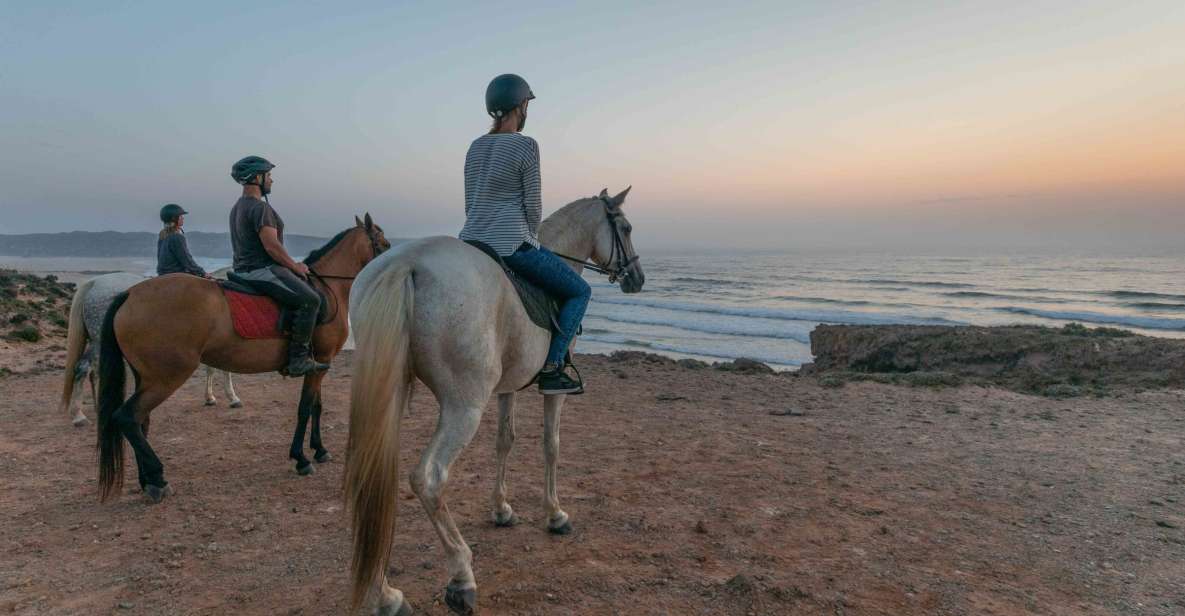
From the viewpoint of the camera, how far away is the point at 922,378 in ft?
32.4

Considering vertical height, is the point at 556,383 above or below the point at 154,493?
above

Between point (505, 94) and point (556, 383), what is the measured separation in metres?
1.77

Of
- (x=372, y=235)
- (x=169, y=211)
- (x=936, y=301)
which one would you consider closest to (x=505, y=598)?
(x=372, y=235)

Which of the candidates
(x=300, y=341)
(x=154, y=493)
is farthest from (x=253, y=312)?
(x=154, y=493)

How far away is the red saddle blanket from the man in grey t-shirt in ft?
0.30

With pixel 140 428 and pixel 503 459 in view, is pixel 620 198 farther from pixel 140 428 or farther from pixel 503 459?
pixel 140 428

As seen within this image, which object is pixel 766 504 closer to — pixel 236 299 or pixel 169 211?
pixel 236 299

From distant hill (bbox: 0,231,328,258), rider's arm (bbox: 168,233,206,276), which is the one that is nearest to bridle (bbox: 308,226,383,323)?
rider's arm (bbox: 168,233,206,276)

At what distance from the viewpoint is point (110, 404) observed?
4730 mm

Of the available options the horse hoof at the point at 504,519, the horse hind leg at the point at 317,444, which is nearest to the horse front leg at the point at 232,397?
the horse hind leg at the point at 317,444

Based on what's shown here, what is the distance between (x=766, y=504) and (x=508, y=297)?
9.25 feet

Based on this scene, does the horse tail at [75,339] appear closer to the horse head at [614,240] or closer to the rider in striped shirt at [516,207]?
the rider in striped shirt at [516,207]

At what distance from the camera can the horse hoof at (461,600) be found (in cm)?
312

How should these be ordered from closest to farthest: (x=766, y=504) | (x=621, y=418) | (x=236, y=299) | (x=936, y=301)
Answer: (x=766, y=504), (x=236, y=299), (x=621, y=418), (x=936, y=301)
